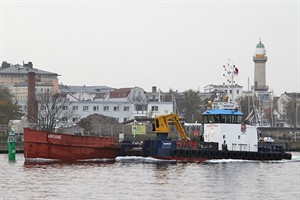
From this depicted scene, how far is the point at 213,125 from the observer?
77125 millimetres

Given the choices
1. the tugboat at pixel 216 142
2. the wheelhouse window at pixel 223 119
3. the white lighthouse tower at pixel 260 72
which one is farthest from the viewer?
the white lighthouse tower at pixel 260 72

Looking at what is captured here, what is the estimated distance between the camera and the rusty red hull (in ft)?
239

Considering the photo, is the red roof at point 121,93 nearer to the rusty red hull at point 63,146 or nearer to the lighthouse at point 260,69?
the lighthouse at point 260,69

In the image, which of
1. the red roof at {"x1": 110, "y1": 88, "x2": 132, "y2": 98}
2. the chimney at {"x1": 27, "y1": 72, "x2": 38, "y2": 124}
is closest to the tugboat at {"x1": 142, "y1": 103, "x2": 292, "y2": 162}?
the chimney at {"x1": 27, "y1": 72, "x2": 38, "y2": 124}

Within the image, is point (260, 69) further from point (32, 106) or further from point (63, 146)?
point (63, 146)

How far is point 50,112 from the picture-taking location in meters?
120

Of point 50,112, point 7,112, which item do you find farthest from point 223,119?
point 7,112

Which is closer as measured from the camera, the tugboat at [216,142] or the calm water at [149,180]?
the calm water at [149,180]

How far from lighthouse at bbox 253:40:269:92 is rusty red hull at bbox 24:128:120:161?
11824cm

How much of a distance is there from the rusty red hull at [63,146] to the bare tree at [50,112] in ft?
105

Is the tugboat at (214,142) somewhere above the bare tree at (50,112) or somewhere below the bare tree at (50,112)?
below

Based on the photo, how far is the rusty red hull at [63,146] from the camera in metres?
72.8

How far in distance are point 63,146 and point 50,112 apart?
46.8 metres

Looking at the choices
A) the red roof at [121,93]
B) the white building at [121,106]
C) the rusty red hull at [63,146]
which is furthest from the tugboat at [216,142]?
the red roof at [121,93]
